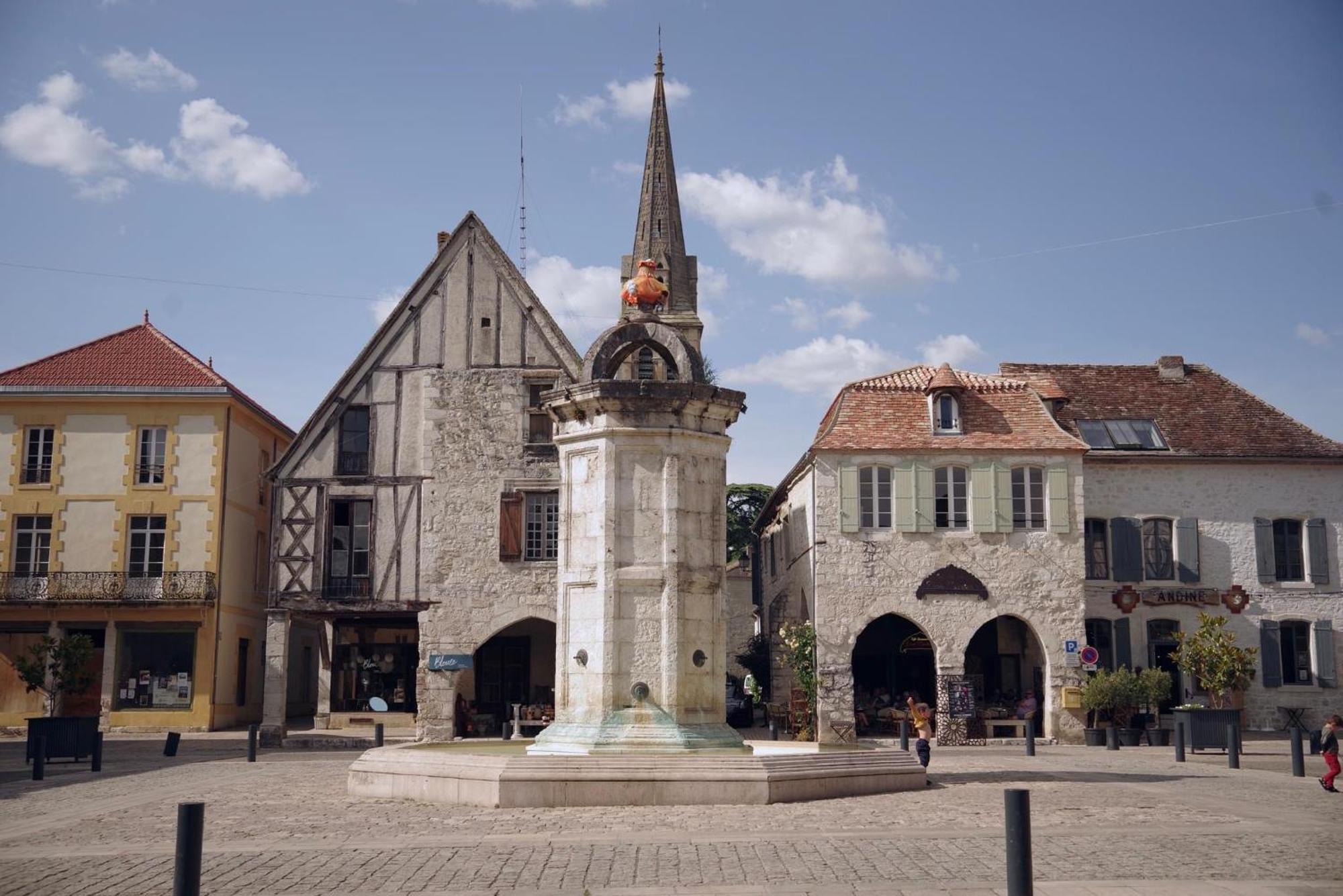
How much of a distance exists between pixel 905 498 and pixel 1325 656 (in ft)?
37.2

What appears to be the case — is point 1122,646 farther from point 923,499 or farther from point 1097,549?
point 923,499

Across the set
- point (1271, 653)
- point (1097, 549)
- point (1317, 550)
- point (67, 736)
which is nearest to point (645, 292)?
point (67, 736)

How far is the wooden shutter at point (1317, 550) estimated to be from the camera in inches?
1309

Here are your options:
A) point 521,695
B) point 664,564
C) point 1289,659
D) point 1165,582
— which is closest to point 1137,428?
point 1165,582

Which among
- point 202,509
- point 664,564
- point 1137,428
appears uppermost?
point 1137,428

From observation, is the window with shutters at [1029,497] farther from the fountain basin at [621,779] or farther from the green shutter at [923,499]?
the fountain basin at [621,779]

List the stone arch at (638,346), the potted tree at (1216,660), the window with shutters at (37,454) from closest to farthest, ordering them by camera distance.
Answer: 1. the stone arch at (638,346)
2. the potted tree at (1216,660)
3. the window with shutters at (37,454)

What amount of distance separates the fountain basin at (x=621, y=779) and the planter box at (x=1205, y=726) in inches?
492

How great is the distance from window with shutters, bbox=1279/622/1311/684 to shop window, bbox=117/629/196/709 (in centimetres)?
2796

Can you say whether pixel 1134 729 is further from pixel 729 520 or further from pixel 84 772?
pixel 729 520

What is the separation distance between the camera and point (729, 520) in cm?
6281

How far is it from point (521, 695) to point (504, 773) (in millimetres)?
21274

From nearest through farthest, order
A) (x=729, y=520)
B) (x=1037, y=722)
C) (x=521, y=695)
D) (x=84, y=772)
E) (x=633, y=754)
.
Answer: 1. (x=633, y=754)
2. (x=84, y=772)
3. (x=1037, y=722)
4. (x=521, y=695)
5. (x=729, y=520)

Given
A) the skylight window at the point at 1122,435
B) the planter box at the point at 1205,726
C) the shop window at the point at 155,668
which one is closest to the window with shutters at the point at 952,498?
the skylight window at the point at 1122,435
